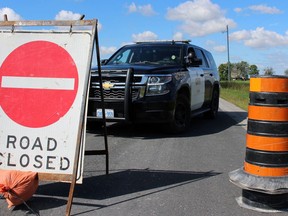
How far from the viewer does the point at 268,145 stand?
4.21 m

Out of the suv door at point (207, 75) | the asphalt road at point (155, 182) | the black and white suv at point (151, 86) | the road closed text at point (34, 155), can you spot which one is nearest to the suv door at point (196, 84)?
the black and white suv at point (151, 86)

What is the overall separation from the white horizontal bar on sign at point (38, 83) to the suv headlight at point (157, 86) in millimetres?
3747

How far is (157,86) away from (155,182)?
10.5 ft

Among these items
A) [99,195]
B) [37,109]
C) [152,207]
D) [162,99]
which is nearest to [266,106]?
[152,207]

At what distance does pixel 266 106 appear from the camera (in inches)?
165

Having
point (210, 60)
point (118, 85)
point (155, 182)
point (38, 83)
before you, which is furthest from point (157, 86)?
point (210, 60)

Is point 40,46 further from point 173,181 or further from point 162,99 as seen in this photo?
point 162,99

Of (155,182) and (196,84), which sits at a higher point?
(196,84)

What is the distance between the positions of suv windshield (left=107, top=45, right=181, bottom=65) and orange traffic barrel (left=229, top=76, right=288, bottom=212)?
5.16 m

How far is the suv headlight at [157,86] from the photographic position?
26.5 feet

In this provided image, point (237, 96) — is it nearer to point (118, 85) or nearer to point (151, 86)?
point (151, 86)

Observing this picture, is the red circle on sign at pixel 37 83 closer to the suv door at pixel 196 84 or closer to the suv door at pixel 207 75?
the suv door at pixel 196 84

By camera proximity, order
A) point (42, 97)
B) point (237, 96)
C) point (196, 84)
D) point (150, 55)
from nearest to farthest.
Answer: point (42, 97), point (150, 55), point (196, 84), point (237, 96)

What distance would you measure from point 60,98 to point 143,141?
385 cm
